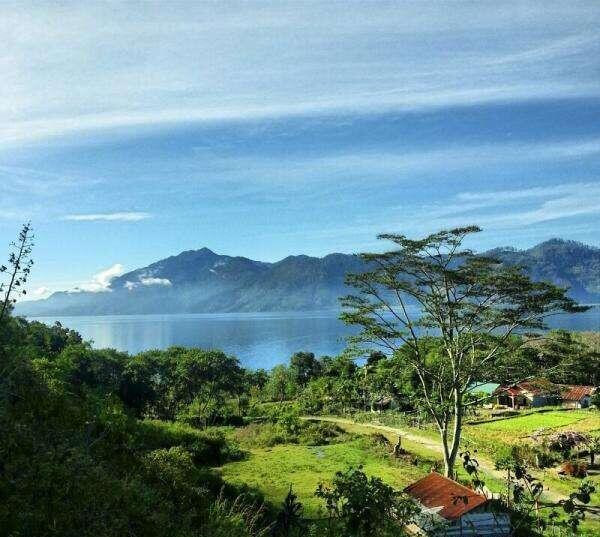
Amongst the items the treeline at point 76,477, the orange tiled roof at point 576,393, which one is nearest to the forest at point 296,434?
the treeline at point 76,477

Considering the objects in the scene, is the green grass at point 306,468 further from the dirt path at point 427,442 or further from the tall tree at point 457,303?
the tall tree at point 457,303

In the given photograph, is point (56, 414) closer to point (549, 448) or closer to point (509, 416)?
point (549, 448)

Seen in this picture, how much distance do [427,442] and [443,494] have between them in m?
21.3

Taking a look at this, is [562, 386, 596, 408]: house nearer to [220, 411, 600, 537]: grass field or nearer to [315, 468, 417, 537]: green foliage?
[220, 411, 600, 537]: grass field

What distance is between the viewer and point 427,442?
130 feet

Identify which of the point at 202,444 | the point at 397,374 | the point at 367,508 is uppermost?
the point at 367,508

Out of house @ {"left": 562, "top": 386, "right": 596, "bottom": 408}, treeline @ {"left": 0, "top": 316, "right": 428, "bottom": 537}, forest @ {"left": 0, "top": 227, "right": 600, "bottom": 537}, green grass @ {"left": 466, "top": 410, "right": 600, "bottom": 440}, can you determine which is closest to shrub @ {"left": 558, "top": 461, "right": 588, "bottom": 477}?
forest @ {"left": 0, "top": 227, "right": 600, "bottom": 537}

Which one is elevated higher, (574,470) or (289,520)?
(289,520)

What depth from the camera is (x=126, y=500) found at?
215 inches

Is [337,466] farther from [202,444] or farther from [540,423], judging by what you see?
[540,423]

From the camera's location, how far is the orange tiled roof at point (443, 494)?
1745 cm

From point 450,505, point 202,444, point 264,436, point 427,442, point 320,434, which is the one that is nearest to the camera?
point 450,505

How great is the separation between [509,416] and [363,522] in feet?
159

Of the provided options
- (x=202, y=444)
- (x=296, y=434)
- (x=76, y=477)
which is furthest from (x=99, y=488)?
(x=296, y=434)
